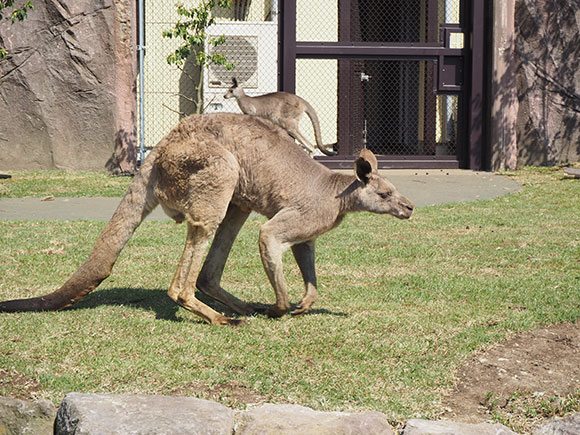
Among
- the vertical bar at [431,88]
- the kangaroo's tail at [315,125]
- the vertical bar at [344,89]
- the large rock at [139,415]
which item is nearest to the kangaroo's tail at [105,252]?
the large rock at [139,415]

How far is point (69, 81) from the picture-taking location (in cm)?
1562

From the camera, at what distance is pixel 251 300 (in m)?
7.65

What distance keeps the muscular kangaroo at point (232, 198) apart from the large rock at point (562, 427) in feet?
7.30

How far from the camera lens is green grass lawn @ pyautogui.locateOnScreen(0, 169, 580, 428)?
565cm

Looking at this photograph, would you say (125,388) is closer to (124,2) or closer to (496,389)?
(496,389)

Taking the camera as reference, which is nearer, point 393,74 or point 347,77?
point 347,77

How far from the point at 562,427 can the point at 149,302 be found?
3.35 metres

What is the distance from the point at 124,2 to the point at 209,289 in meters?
9.15

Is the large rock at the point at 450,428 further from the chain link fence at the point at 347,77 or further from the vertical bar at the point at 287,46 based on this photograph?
the chain link fence at the point at 347,77

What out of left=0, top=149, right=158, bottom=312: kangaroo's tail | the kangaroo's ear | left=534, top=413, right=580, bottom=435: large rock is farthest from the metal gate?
left=534, top=413, right=580, bottom=435: large rock

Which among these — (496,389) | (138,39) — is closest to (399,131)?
(138,39)

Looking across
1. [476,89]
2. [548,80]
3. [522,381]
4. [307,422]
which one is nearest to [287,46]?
[476,89]

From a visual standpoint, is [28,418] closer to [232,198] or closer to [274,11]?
[232,198]

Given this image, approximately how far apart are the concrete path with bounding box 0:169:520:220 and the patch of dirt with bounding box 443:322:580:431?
6002 mm
